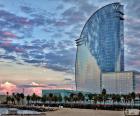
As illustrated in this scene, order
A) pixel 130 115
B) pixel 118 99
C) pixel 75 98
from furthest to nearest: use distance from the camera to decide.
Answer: pixel 75 98 < pixel 118 99 < pixel 130 115

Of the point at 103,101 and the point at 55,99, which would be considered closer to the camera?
the point at 103,101

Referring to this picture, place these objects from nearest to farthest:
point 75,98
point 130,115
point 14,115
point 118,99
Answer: point 130,115 → point 14,115 → point 118,99 → point 75,98

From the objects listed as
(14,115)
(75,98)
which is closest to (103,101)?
(75,98)

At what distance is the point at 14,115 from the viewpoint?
6369 centimetres

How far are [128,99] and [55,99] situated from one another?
146 ft

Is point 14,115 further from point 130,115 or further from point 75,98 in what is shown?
point 75,98

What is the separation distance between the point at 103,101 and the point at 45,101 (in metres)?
50.9


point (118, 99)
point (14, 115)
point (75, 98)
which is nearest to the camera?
point (14, 115)

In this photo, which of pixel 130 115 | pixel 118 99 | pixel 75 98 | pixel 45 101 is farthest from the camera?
pixel 45 101

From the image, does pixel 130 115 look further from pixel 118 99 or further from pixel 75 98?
pixel 75 98

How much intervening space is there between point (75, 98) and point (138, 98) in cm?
3324

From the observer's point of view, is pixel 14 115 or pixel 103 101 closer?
pixel 14 115

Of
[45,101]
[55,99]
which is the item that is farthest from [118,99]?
[45,101]

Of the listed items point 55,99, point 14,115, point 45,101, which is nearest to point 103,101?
point 55,99
